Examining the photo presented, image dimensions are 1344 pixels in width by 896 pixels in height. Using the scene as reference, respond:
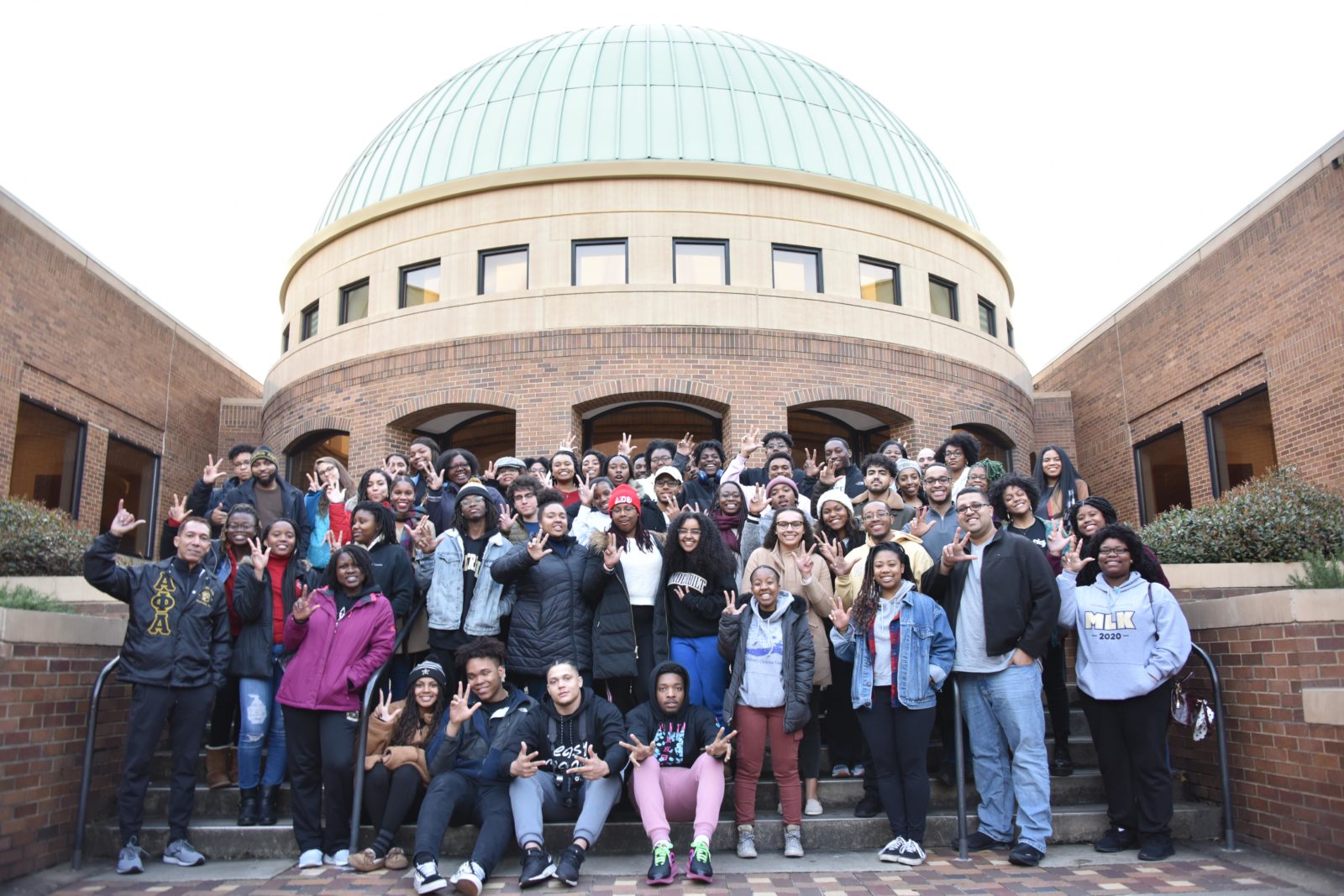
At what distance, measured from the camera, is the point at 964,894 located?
5402mm

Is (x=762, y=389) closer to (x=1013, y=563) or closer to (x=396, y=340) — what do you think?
(x=396, y=340)

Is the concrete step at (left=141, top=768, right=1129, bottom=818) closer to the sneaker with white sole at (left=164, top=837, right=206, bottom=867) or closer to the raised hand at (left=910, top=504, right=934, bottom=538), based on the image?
the sneaker with white sole at (left=164, top=837, right=206, bottom=867)

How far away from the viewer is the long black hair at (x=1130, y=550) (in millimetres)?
6422

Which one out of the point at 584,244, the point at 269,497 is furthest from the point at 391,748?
the point at 584,244

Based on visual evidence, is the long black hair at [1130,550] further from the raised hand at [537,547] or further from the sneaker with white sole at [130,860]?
the sneaker with white sole at [130,860]

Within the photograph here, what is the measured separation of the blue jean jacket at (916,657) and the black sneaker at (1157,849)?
4.77 feet

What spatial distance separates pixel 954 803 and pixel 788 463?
292 centimetres

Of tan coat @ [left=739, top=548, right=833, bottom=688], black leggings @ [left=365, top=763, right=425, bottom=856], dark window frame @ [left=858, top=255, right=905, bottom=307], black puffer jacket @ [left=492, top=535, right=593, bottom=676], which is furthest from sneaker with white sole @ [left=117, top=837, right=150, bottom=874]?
dark window frame @ [left=858, top=255, right=905, bottom=307]

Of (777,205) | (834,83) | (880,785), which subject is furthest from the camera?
(834,83)

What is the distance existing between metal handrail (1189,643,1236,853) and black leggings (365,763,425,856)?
15.7 feet

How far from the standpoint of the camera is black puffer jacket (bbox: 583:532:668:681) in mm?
6754

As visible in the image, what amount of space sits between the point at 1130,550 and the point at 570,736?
3.66 meters

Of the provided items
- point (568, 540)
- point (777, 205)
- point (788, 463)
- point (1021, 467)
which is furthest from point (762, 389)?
point (568, 540)

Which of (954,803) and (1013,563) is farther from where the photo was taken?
(954,803)
